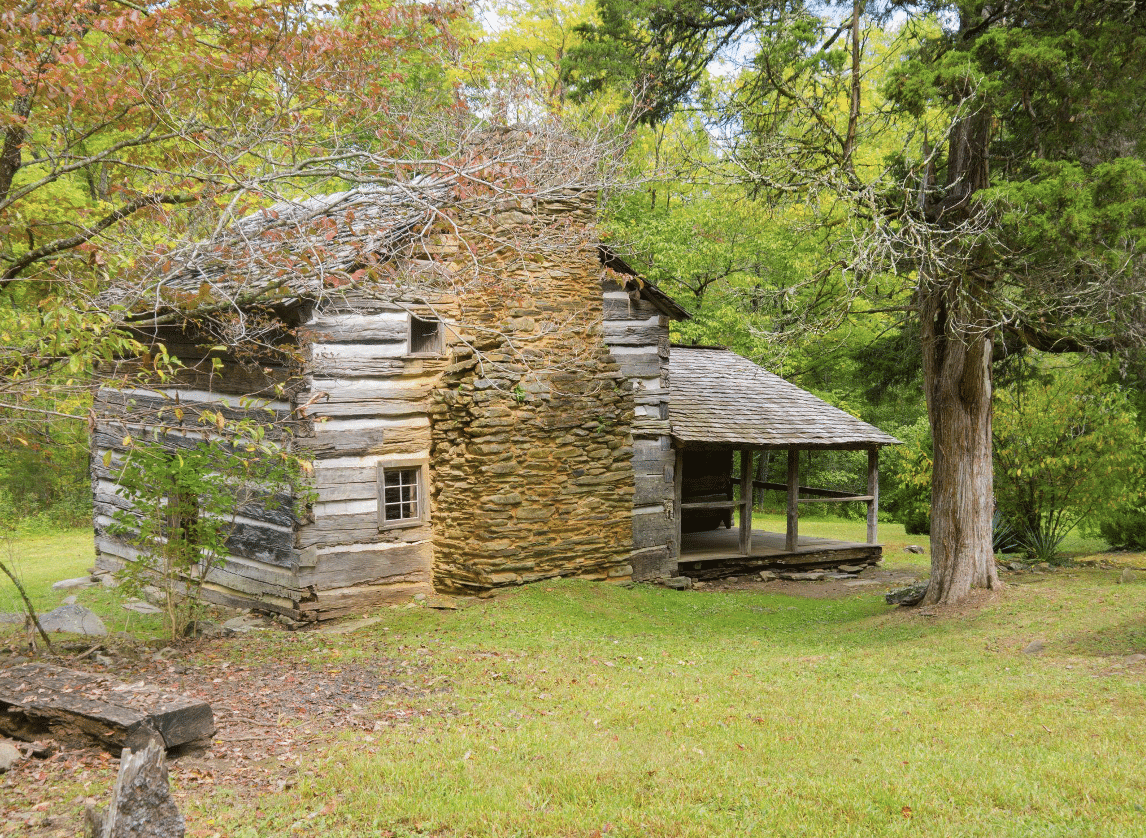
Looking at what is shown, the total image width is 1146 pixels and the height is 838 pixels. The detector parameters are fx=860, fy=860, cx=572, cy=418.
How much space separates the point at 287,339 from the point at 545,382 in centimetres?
358

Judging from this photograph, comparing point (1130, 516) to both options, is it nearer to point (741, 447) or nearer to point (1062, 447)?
point (1062, 447)

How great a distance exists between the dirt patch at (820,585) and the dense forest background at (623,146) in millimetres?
2406

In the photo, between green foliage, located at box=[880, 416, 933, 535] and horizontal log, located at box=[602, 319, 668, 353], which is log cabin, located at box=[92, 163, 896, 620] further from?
green foliage, located at box=[880, 416, 933, 535]

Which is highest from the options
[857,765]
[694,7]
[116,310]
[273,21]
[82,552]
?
[694,7]

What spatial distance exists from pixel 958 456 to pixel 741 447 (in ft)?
16.6

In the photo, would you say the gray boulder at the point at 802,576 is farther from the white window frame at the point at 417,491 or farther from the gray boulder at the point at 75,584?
the gray boulder at the point at 75,584

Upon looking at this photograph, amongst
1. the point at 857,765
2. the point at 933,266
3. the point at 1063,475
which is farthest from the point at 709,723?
the point at 1063,475

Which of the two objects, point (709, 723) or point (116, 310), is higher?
point (116, 310)

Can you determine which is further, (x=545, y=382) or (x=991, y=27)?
(x=545, y=382)

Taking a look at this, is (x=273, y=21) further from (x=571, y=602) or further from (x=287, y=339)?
(x=571, y=602)

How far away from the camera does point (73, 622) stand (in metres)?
10.6

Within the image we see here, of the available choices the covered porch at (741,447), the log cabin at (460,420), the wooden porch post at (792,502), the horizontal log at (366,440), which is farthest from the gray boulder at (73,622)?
the wooden porch post at (792,502)

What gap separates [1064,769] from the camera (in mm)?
5289

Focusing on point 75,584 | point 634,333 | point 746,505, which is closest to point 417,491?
point 634,333
